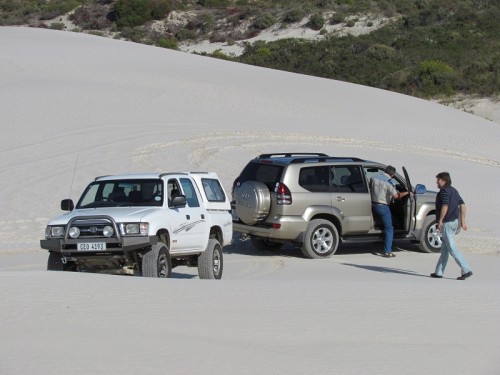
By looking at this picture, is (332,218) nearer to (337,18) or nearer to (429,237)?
(429,237)

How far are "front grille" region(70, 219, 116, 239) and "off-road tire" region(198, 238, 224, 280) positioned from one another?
5.98 ft

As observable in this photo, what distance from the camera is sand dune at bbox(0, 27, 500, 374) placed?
26.0 ft

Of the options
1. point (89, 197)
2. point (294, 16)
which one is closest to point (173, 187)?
point (89, 197)

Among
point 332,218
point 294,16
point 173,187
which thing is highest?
point 294,16

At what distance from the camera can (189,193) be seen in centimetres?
1350

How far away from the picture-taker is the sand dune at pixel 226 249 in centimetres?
794

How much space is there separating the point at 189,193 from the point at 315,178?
131 inches

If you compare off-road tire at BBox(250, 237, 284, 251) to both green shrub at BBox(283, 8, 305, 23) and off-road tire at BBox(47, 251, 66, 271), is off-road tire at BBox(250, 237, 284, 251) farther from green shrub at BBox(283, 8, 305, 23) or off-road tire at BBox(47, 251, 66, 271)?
green shrub at BBox(283, 8, 305, 23)

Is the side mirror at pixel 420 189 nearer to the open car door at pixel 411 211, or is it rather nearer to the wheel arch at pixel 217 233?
the open car door at pixel 411 211

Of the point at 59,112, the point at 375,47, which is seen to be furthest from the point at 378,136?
the point at 375,47

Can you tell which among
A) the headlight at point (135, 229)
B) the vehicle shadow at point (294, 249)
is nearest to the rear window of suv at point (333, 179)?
the vehicle shadow at point (294, 249)

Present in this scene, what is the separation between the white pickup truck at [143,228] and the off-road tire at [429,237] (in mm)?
A: 4197

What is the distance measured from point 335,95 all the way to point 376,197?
22.6m

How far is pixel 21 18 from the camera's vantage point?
78625 mm
